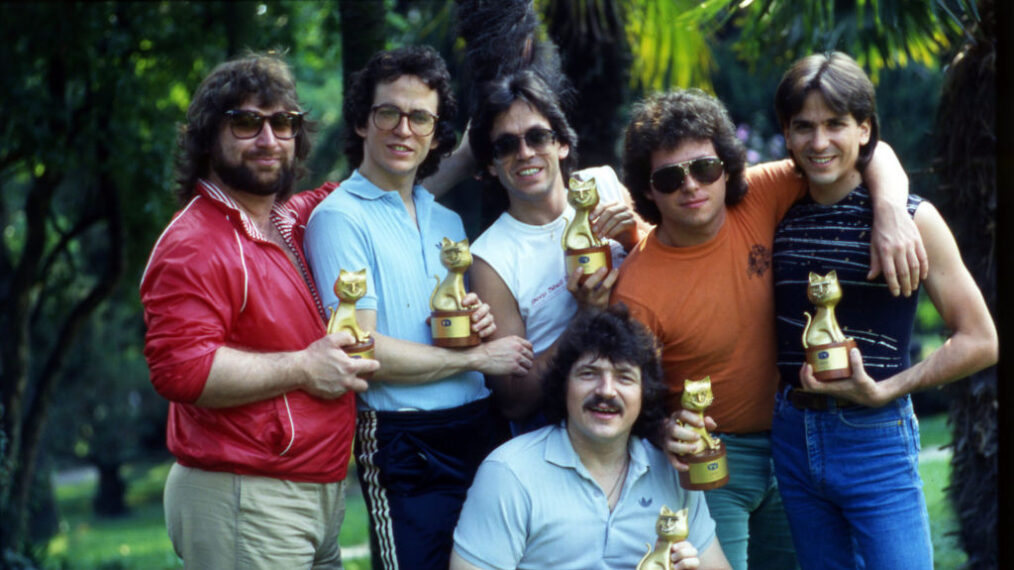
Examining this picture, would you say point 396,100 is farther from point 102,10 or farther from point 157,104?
point 157,104

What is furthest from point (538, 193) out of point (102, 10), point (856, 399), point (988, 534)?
point (102, 10)

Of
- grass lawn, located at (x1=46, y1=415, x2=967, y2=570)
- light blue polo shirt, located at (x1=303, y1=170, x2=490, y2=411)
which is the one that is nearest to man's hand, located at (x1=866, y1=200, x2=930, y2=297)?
light blue polo shirt, located at (x1=303, y1=170, x2=490, y2=411)

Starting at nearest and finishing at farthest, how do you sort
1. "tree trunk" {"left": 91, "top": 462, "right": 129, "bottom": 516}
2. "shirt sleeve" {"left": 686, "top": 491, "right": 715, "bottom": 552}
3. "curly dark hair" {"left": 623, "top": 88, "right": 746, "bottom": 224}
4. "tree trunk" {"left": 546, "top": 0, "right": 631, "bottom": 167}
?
"shirt sleeve" {"left": 686, "top": 491, "right": 715, "bottom": 552} → "curly dark hair" {"left": 623, "top": 88, "right": 746, "bottom": 224} → "tree trunk" {"left": 546, "top": 0, "right": 631, "bottom": 167} → "tree trunk" {"left": 91, "top": 462, "right": 129, "bottom": 516}

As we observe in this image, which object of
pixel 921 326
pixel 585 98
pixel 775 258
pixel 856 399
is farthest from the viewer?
pixel 921 326

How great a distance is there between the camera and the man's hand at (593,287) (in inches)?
142

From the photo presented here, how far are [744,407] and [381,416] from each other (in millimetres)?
1207

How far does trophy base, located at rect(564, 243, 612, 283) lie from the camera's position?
3613 mm

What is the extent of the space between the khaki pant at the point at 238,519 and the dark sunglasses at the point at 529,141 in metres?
1.31

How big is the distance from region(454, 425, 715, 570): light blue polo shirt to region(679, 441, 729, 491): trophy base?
165 mm

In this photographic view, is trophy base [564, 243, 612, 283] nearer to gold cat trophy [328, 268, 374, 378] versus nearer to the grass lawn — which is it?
gold cat trophy [328, 268, 374, 378]

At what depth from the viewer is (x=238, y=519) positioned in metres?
3.31

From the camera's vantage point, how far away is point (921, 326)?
1850 centimetres

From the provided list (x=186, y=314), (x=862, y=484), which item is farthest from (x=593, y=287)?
(x=186, y=314)

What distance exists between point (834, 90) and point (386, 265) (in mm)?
1532
